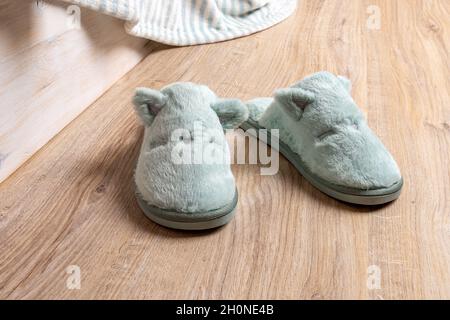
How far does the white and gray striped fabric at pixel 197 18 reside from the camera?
132 cm

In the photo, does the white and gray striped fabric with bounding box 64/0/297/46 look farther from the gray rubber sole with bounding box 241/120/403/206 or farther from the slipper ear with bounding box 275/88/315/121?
the gray rubber sole with bounding box 241/120/403/206

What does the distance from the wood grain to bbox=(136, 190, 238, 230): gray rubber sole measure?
0.30 meters

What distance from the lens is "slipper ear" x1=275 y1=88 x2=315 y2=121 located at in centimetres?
95

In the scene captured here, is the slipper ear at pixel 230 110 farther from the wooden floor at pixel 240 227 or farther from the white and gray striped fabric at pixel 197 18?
the white and gray striped fabric at pixel 197 18

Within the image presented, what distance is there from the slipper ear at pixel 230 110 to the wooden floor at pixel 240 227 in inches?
3.9

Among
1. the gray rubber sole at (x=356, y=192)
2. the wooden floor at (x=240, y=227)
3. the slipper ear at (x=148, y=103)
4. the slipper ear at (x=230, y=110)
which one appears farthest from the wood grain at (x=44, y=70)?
the gray rubber sole at (x=356, y=192)

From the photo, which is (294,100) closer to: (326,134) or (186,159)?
(326,134)

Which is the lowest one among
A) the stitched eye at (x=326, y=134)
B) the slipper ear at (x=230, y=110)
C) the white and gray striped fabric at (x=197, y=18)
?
the white and gray striped fabric at (x=197, y=18)

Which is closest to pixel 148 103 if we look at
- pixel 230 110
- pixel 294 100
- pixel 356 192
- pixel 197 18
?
pixel 230 110

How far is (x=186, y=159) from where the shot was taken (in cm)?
86

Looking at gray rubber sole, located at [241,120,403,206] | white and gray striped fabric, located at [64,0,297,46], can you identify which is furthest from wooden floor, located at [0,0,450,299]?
white and gray striped fabric, located at [64,0,297,46]

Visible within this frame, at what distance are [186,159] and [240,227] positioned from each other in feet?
0.43
